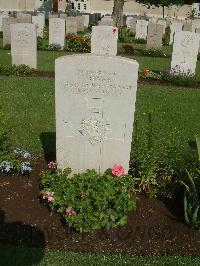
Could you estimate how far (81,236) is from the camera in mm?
4480

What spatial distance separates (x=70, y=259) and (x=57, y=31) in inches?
604

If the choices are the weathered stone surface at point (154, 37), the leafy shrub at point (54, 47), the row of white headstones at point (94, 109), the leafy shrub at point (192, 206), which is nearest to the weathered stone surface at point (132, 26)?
the weathered stone surface at point (154, 37)

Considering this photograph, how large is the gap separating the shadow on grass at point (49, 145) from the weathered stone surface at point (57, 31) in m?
11.5

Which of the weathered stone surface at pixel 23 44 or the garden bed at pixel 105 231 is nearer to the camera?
the garden bed at pixel 105 231

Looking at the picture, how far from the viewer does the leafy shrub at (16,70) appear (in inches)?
493

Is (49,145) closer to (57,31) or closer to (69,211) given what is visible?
(69,211)

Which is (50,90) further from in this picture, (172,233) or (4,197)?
(172,233)

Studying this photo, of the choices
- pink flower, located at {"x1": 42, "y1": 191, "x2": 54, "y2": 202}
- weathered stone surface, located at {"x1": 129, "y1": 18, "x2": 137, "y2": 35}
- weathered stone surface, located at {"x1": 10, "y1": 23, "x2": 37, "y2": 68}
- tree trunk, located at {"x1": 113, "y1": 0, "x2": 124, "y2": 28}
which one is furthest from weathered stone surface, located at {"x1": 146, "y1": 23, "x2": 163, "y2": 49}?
pink flower, located at {"x1": 42, "y1": 191, "x2": 54, "y2": 202}

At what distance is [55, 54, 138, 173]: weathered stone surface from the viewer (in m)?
4.65

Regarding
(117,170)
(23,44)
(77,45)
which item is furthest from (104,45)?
(117,170)

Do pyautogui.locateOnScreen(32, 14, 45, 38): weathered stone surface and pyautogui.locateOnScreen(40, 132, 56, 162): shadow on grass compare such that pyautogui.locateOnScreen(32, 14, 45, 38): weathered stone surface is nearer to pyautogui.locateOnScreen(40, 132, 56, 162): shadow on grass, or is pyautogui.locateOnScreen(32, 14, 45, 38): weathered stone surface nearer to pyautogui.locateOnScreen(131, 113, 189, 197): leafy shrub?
pyautogui.locateOnScreen(40, 132, 56, 162): shadow on grass

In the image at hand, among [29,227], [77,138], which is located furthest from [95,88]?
[29,227]

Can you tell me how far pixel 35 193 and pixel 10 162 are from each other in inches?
22.5

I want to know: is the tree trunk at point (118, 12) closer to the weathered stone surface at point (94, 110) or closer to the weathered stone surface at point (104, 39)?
the weathered stone surface at point (104, 39)
